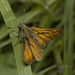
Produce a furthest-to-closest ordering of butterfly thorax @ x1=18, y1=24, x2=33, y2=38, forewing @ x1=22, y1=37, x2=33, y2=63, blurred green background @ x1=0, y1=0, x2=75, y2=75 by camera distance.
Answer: blurred green background @ x1=0, y1=0, x2=75, y2=75 → butterfly thorax @ x1=18, y1=24, x2=33, y2=38 → forewing @ x1=22, y1=37, x2=33, y2=63

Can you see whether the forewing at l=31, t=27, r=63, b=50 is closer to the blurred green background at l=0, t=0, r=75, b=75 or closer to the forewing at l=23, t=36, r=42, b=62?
the forewing at l=23, t=36, r=42, b=62

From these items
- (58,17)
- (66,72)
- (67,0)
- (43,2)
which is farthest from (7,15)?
(58,17)

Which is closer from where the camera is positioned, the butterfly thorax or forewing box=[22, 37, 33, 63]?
forewing box=[22, 37, 33, 63]

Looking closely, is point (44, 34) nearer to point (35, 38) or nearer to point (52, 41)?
point (35, 38)

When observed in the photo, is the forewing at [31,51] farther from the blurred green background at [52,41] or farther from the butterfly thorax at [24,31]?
the blurred green background at [52,41]

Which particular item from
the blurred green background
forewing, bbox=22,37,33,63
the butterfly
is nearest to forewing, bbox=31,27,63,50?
the butterfly

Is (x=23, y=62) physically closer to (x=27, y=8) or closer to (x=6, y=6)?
(x=6, y=6)

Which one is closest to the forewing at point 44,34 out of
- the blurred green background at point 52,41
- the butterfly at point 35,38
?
the butterfly at point 35,38

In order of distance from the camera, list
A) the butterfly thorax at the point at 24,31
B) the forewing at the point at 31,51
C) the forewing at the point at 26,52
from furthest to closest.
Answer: the butterfly thorax at the point at 24,31, the forewing at the point at 31,51, the forewing at the point at 26,52
